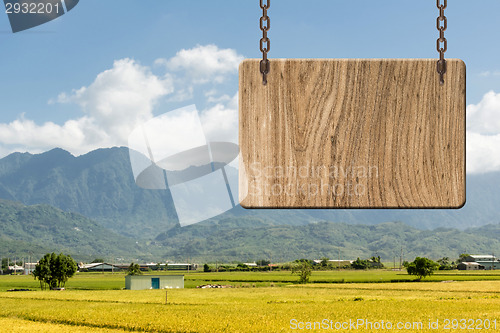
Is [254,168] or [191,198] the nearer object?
[254,168]

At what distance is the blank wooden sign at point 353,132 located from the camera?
3326mm

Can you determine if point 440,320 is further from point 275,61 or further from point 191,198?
point 275,61

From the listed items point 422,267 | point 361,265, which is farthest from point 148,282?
point 361,265

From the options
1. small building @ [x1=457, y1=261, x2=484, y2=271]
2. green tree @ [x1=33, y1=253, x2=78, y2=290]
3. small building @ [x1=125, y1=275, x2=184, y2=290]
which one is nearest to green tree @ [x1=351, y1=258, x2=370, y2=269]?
small building @ [x1=457, y1=261, x2=484, y2=271]

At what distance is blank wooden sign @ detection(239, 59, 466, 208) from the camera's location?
10.9 feet

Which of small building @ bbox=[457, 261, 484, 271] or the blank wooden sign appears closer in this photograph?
the blank wooden sign

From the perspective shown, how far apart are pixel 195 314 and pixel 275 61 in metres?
41.0

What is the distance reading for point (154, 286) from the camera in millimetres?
79938

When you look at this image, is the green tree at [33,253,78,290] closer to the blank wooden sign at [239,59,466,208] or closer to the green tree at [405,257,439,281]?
the green tree at [405,257,439,281]

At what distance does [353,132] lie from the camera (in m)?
3.34

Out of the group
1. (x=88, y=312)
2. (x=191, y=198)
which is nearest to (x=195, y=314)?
(x=88, y=312)

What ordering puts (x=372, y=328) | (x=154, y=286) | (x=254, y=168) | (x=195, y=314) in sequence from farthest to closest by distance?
(x=154, y=286)
(x=195, y=314)
(x=372, y=328)
(x=254, y=168)

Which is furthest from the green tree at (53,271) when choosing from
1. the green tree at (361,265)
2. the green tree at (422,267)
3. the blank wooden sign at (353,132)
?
the green tree at (361,265)

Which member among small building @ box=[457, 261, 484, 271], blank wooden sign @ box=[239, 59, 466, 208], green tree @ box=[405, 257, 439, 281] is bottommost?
small building @ box=[457, 261, 484, 271]
